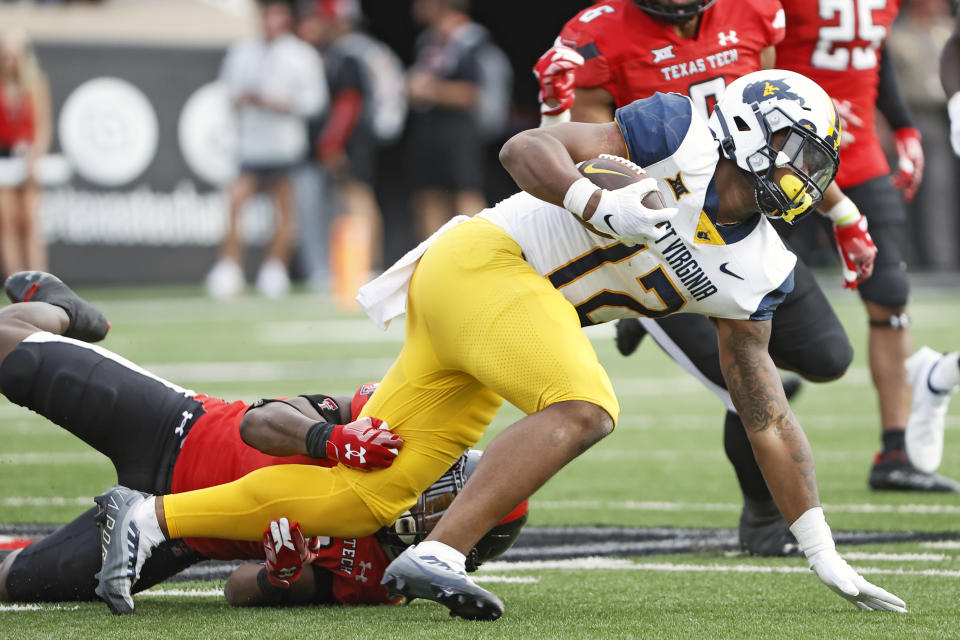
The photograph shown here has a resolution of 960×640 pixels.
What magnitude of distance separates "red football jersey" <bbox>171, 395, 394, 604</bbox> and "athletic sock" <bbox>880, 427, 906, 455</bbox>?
266cm

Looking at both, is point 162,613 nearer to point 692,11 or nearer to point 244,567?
point 244,567

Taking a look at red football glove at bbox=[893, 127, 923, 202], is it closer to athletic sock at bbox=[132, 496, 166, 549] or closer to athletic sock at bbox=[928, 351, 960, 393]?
athletic sock at bbox=[928, 351, 960, 393]

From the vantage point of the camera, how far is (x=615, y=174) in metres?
3.49

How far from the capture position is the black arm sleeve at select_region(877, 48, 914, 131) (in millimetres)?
6160

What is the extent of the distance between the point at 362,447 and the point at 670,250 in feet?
2.77

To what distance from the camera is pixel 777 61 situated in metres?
5.85

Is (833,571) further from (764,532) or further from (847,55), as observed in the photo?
(847,55)

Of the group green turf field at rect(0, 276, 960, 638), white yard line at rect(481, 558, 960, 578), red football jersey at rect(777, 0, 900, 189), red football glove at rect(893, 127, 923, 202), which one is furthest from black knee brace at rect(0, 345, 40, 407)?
red football glove at rect(893, 127, 923, 202)

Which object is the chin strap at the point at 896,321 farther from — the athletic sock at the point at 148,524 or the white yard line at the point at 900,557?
the athletic sock at the point at 148,524

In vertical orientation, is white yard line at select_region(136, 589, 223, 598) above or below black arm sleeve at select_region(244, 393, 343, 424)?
below

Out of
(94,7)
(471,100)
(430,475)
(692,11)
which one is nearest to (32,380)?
(430,475)

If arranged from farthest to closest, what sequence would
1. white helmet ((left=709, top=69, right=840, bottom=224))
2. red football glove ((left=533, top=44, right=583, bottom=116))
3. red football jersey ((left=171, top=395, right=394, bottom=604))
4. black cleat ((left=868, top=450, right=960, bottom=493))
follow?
black cleat ((left=868, top=450, right=960, bottom=493))
red football glove ((left=533, top=44, right=583, bottom=116))
red football jersey ((left=171, top=395, right=394, bottom=604))
white helmet ((left=709, top=69, right=840, bottom=224))

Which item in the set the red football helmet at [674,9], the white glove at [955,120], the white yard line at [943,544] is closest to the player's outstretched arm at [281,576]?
the white yard line at [943,544]

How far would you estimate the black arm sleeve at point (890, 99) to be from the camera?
6160 millimetres
